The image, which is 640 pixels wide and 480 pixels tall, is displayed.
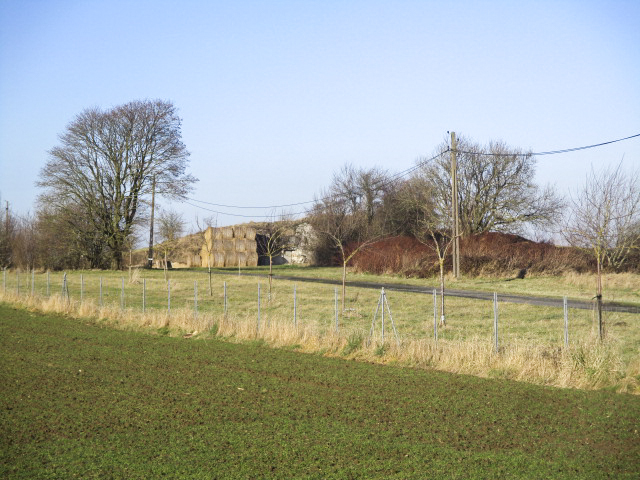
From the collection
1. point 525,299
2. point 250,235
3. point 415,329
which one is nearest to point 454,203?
point 525,299

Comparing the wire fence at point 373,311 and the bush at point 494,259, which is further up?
the bush at point 494,259

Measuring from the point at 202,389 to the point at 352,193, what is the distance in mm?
47609

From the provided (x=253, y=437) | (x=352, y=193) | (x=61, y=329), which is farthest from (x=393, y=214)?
(x=253, y=437)

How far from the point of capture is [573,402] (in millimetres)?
9773

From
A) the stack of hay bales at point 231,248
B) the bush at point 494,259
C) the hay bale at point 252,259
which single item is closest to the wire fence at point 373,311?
the bush at point 494,259

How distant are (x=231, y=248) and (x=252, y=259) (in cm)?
207

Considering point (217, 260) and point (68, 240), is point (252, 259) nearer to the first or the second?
point (217, 260)

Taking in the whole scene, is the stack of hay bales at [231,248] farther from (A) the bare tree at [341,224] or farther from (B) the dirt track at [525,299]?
(B) the dirt track at [525,299]

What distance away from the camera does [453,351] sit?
1255cm

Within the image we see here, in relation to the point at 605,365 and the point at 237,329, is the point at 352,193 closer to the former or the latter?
the point at 237,329

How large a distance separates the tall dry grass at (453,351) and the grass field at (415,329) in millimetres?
19

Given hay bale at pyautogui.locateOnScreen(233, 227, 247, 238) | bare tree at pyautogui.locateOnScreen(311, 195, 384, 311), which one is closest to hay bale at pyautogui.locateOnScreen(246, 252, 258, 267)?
hay bale at pyautogui.locateOnScreen(233, 227, 247, 238)

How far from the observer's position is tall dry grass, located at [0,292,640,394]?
10.9 meters

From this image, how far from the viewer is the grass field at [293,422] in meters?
6.80
